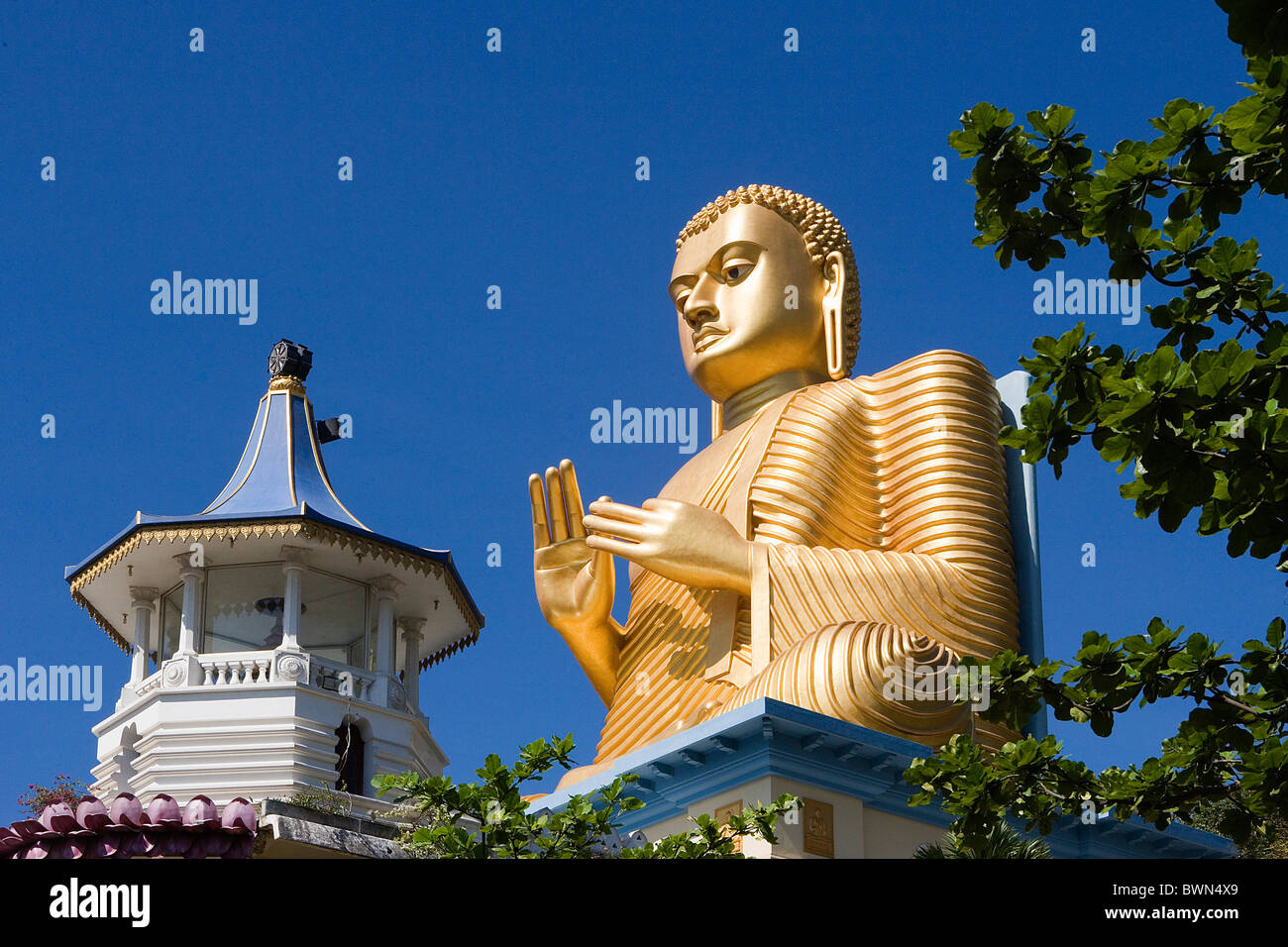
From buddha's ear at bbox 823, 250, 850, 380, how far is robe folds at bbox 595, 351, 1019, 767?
0.40 metres

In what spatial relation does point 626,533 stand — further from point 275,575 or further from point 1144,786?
point 275,575

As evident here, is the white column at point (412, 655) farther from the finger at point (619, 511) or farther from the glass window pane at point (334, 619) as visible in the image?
the finger at point (619, 511)

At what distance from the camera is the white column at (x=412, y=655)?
72.3 feet

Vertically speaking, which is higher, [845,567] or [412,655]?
[412,655]

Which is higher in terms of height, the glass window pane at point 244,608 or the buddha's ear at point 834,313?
the buddha's ear at point 834,313

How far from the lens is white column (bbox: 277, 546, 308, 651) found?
2044 cm

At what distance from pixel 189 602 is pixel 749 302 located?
325 inches

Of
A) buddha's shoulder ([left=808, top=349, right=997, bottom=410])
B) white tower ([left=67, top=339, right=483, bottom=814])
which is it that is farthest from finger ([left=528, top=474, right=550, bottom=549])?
white tower ([left=67, top=339, right=483, bottom=814])

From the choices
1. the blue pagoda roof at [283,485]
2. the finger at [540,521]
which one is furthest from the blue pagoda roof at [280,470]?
the finger at [540,521]

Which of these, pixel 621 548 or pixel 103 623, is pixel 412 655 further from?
pixel 621 548

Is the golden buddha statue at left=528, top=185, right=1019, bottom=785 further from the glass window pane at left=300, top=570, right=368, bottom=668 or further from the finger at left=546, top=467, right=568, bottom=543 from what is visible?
the glass window pane at left=300, top=570, right=368, bottom=668

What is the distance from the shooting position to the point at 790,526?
45.0 feet

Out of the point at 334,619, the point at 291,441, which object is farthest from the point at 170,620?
the point at 291,441
